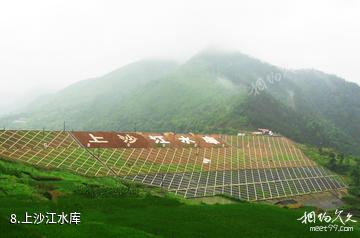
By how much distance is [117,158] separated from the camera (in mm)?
84938

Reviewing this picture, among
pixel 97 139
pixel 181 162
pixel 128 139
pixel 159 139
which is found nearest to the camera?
pixel 97 139

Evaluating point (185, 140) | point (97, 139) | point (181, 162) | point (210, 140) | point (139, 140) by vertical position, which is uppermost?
point (97, 139)

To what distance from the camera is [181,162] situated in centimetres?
9150

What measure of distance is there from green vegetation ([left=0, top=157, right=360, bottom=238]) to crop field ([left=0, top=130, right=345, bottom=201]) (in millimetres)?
15553

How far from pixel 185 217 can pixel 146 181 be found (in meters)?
34.0

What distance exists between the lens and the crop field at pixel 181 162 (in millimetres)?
77438

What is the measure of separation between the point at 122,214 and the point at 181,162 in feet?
159

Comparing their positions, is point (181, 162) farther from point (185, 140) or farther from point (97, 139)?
point (97, 139)

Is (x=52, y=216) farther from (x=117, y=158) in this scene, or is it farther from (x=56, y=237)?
(x=117, y=158)

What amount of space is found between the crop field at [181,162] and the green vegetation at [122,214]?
1555 cm

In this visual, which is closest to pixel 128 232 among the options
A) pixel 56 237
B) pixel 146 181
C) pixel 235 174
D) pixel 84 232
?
pixel 84 232

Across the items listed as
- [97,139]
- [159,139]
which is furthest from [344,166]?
[97,139]

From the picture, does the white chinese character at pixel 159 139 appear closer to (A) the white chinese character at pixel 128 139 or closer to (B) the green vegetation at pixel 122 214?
(A) the white chinese character at pixel 128 139

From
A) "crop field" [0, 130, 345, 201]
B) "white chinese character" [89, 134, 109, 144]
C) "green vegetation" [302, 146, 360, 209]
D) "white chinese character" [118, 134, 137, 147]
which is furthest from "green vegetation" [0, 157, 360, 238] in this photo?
"green vegetation" [302, 146, 360, 209]
